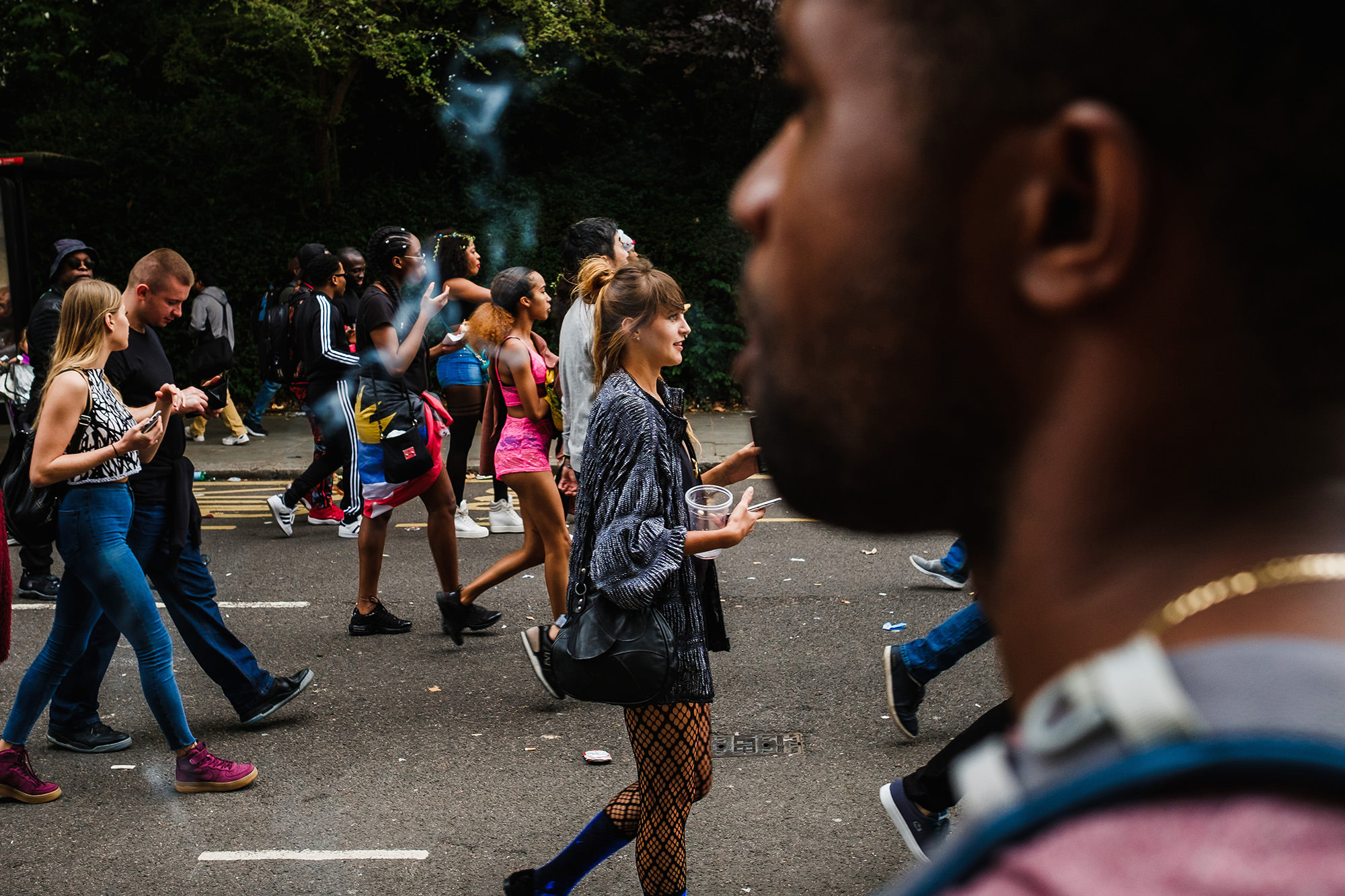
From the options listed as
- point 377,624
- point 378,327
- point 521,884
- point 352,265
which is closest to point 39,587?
point 377,624

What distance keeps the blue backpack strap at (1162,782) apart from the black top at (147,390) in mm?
5024

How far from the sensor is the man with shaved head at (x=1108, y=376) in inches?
17.8

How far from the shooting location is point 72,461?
15.0 ft

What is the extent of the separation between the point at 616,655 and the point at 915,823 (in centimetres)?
128

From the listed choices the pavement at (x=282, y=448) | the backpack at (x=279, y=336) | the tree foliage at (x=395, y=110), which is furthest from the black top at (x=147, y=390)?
the tree foliage at (x=395, y=110)

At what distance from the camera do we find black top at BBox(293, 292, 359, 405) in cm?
833

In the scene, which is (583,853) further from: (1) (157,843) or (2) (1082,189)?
(2) (1082,189)

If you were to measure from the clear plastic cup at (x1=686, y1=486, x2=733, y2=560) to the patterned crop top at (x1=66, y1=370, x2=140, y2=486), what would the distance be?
2.45m

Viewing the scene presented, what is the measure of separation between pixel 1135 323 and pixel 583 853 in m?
3.37

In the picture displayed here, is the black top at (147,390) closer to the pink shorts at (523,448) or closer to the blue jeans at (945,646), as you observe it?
the pink shorts at (523,448)

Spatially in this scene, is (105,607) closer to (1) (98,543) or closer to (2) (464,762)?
(1) (98,543)

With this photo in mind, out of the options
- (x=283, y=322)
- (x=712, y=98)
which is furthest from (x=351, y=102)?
(x=283, y=322)

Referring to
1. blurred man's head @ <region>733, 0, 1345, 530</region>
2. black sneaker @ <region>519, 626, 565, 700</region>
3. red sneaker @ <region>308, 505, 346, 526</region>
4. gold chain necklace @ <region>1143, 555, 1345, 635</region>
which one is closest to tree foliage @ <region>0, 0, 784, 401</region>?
red sneaker @ <region>308, 505, 346, 526</region>

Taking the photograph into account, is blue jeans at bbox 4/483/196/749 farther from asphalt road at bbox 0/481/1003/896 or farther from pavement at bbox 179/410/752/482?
pavement at bbox 179/410/752/482
